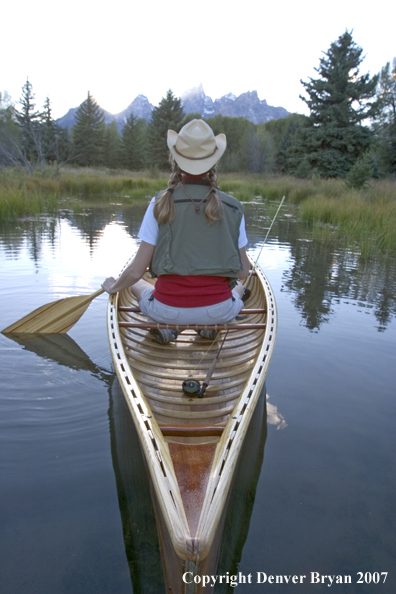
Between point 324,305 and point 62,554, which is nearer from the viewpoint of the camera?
point 62,554

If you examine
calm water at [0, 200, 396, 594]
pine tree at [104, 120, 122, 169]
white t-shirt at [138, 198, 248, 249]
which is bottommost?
calm water at [0, 200, 396, 594]

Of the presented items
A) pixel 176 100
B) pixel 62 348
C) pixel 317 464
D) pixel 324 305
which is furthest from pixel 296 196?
→ pixel 176 100

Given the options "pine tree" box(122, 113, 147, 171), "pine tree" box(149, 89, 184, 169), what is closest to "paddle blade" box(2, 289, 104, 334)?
"pine tree" box(149, 89, 184, 169)

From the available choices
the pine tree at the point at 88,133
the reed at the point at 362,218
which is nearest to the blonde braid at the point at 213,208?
the reed at the point at 362,218

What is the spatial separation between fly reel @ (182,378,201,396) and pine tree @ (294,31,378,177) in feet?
79.7

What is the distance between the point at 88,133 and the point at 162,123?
815cm

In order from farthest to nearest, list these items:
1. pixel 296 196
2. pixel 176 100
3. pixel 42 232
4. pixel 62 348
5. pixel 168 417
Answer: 1. pixel 176 100
2. pixel 296 196
3. pixel 42 232
4. pixel 62 348
5. pixel 168 417

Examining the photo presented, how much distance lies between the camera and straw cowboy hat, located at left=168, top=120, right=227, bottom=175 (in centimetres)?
264

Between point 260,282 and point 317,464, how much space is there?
7.87 ft

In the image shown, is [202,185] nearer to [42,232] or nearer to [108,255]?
[108,255]

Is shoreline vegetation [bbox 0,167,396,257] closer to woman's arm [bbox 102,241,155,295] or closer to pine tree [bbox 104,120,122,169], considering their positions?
woman's arm [bbox 102,241,155,295]

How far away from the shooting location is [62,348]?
13.9 ft

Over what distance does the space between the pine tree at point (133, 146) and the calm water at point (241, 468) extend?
1698 inches

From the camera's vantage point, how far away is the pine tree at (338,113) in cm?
2438
